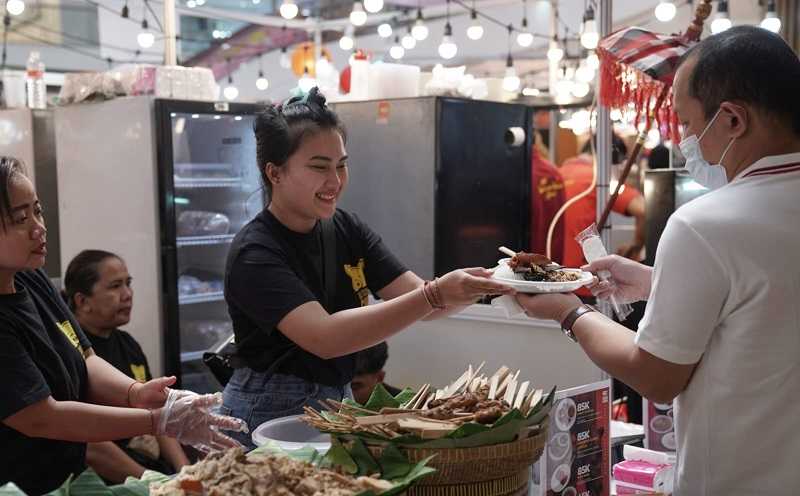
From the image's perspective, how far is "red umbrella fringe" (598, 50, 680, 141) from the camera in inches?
124

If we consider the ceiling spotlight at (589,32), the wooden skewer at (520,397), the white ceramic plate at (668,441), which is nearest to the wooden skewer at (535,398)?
the wooden skewer at (520,397)

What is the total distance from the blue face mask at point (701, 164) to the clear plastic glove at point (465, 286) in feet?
1.91

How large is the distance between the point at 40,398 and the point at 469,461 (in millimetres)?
1115

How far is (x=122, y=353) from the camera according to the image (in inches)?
168

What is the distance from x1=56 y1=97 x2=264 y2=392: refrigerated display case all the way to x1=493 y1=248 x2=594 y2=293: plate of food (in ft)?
9.87

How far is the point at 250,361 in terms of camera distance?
8.38 feet

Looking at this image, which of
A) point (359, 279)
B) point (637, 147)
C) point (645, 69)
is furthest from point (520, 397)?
point (637, 147)

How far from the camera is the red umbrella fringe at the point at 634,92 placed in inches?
124

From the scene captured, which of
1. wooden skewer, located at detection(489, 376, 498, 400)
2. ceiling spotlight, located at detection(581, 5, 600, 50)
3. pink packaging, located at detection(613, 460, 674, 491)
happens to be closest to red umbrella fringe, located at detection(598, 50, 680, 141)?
pink packaging, located at detection(613, 460, 674, 491)

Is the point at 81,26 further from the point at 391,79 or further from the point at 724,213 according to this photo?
the point at 724,213

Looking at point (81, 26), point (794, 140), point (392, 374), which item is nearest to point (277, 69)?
point (81, 26)

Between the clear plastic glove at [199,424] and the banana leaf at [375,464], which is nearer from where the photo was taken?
the banana leaf at [375,464]

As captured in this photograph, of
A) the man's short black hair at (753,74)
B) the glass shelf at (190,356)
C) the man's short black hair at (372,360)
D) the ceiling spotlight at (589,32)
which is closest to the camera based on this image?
the man's short black hair at (753,74)

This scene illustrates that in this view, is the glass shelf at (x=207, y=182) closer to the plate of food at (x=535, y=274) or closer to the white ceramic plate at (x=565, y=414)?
the plate of food at (x=535, y=274)
